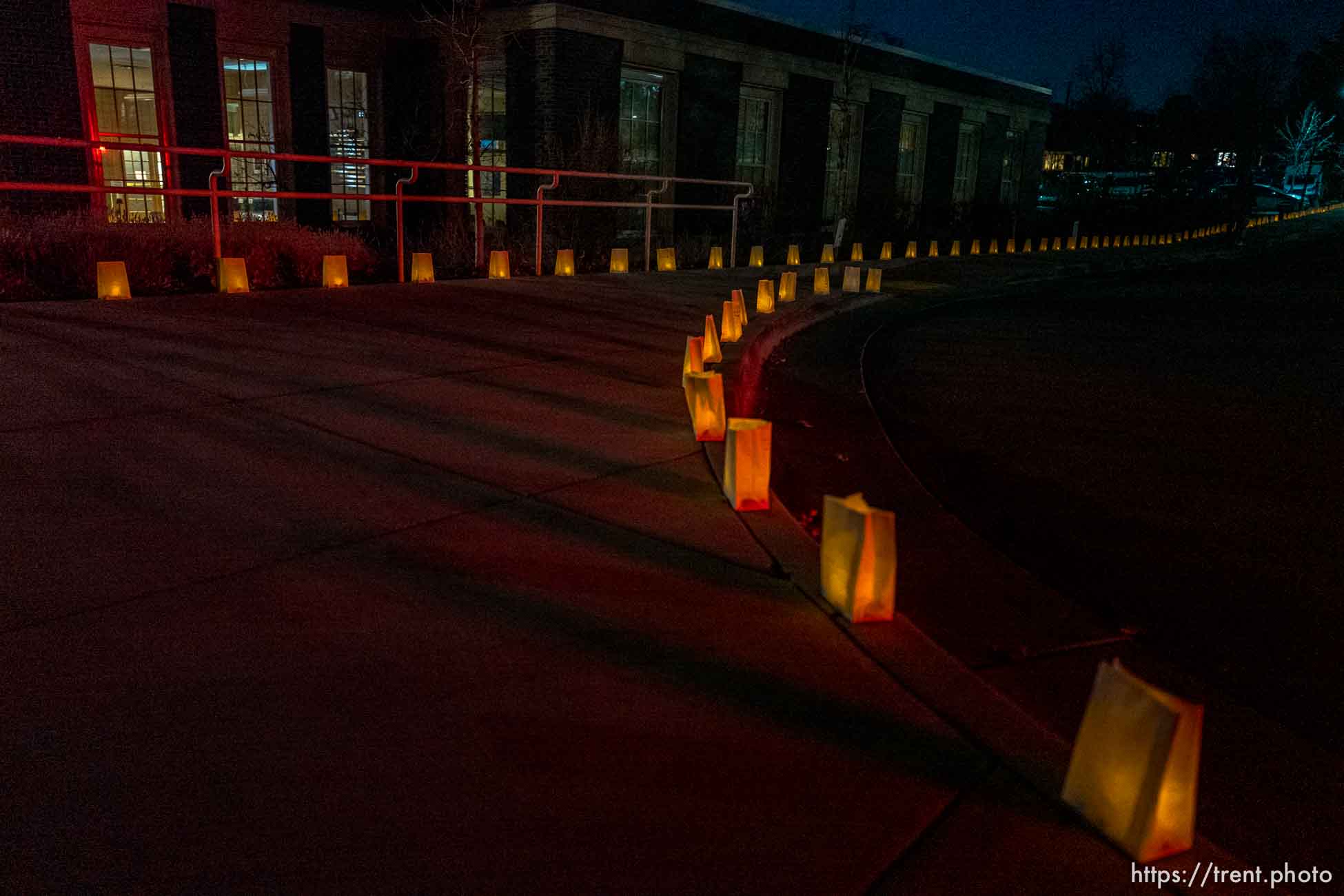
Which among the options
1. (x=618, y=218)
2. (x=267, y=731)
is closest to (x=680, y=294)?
(x=618, y=218)

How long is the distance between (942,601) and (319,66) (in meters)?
19.9

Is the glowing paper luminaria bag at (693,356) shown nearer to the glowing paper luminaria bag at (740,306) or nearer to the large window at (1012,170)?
the glowing paper luminaria bag at (740,306)

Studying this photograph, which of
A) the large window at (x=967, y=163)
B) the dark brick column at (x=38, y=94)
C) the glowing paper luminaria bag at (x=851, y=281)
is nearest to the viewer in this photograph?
the glowing paper luminaria bag at (x=851, y=281)

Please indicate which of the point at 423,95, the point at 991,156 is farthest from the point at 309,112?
the point at 991,156

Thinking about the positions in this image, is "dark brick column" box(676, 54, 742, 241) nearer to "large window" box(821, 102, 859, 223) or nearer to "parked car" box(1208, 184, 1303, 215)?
"large window" box(821, 102, 859, 223)

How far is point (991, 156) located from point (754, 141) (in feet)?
43.5

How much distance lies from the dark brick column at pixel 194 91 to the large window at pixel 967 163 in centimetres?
2365

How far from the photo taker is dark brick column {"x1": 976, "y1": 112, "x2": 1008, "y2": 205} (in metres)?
34.9

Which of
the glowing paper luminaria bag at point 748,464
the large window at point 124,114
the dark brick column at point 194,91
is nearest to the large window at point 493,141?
the dark brick column at point 194,91

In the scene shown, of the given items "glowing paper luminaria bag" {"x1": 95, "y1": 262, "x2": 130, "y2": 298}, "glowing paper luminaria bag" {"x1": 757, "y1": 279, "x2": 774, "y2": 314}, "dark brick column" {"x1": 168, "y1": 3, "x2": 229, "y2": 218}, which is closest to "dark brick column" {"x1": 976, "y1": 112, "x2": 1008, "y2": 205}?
"dark brick column" {"x1": 168, "y1": 3, "x2": 229, "y2": 218}

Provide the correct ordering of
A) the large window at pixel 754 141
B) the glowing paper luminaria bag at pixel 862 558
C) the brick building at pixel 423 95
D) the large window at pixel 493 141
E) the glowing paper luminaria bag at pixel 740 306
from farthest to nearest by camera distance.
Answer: the large window at pixel 754 141 → the large window at pixel 493 141 → the brick building at pixel 423 95 → the glowing paper luminaria bag at pixel 740 306 → the glowing paper luminaria bag at pixel 862 558

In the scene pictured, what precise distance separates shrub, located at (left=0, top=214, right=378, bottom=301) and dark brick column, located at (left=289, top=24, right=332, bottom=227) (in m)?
6.87

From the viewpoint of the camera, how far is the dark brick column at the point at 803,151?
2636 cm

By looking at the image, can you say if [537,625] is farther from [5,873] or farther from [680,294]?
[680,294]
